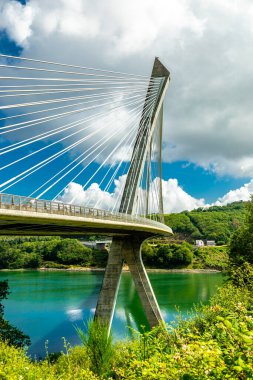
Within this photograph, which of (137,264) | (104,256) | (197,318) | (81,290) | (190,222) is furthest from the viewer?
(190,222)

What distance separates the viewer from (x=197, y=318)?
39.3 ft

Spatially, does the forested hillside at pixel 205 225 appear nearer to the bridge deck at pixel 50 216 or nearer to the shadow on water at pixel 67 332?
the shadow on water at pixel 67 332

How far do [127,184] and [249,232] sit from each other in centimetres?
1078

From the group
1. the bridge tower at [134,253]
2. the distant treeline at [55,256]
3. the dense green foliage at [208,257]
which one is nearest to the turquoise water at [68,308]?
the bridge tower at [134,253]

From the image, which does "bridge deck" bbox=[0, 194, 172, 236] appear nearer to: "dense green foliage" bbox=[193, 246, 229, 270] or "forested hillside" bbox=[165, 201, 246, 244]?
"dense green foliage" bbox=[193, 246, 229, 270]

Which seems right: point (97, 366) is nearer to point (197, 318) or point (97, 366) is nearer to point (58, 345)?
point (197, 318)

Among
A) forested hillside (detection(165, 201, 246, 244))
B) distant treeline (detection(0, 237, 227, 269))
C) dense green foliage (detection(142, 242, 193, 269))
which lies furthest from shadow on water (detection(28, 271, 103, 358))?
forested hillside (detection(165, 201, 246, 244))

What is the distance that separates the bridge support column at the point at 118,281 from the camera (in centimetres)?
2394

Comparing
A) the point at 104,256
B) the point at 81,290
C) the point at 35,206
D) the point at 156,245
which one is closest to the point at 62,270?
the point at 104,256

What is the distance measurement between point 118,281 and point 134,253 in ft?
8.23

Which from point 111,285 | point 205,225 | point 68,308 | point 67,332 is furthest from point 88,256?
point 111,285

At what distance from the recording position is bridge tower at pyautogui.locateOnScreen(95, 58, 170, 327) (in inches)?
935

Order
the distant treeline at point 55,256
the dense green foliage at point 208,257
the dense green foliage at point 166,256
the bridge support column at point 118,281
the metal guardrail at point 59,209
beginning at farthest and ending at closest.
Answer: the distant treeline at point 55,256, the dense green foliage at point 166,256, the dense green foliage at point 208,257, the bridge support column at point 118,281, the metal guardrail at point 59,209

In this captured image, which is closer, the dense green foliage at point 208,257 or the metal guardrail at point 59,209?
the metal guardrail at point 59,209
